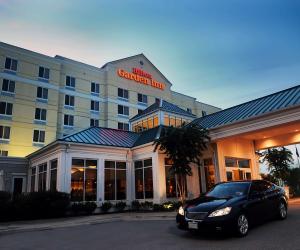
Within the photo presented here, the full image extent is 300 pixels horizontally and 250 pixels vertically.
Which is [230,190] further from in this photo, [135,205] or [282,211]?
[135,205]

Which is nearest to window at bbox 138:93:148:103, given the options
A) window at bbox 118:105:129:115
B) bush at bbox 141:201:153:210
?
window at bbox 118:105:129:115

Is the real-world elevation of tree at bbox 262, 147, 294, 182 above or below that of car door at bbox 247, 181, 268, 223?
above

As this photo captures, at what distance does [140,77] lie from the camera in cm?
4519

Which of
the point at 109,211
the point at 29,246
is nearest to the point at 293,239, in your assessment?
the point at 29,246

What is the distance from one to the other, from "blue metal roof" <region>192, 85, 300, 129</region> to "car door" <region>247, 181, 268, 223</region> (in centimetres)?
688

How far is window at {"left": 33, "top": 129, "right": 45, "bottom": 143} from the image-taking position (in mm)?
34719

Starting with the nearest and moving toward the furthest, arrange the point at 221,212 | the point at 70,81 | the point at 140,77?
the point at 221,212, the point at 70,81, the point at 140,77

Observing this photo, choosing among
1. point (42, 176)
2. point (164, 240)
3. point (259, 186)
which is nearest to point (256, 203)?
point (259, 186)

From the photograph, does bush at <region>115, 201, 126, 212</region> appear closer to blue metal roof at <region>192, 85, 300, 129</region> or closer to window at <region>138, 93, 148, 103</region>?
blue metal roof at <region>192, 85, 300, 129</region>

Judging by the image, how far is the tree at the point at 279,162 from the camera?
2509cm

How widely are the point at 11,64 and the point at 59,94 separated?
22.4 feet

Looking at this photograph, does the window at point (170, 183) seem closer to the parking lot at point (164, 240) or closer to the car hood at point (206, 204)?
the parking lot at point (164, 240)

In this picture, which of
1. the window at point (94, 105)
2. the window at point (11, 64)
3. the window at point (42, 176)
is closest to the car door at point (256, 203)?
the window at point (42, 176)

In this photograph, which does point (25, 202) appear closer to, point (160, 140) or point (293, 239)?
point (160, 140)
